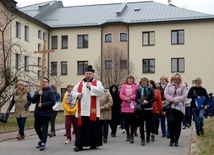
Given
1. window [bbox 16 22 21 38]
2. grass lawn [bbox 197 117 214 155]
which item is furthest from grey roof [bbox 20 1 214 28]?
grass lawn [bbox 197 117 214 155]

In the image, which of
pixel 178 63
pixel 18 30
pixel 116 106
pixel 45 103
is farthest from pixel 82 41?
pixel 45 103

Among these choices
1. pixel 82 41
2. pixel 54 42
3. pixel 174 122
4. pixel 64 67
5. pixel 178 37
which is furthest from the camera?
pixel 54 42

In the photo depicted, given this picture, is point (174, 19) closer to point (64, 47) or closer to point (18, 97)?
point (64, 47)

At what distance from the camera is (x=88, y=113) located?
10266 millimetres

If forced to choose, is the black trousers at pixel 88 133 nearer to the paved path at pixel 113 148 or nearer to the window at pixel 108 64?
the paved path at pixel 113 148

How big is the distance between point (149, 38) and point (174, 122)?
120ft

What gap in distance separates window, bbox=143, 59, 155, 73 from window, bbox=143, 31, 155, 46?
6.40 ft

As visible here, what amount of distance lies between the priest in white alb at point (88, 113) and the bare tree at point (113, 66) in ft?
111

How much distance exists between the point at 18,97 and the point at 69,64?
36216 mm

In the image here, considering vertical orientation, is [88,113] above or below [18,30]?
below

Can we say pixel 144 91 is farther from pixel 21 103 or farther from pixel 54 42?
pixel 54 42

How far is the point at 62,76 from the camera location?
50000mm

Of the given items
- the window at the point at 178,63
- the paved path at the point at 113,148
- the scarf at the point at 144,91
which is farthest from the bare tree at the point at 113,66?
the scarf at the point at 144,91

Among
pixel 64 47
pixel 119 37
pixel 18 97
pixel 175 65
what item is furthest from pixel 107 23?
pixel 18 97
